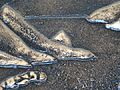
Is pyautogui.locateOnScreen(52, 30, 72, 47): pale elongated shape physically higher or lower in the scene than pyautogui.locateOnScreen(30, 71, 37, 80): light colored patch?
higher

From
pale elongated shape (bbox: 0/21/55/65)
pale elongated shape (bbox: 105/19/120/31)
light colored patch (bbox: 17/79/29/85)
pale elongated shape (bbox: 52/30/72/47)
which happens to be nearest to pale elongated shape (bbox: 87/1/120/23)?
pale elongated shape (bbox: 105/19/120/31)

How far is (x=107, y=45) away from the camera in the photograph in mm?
1833

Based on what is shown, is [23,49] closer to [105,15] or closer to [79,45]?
[79,45]

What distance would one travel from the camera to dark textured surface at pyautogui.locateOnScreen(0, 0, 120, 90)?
1.72 meters

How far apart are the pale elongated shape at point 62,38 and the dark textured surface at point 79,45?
0.02m

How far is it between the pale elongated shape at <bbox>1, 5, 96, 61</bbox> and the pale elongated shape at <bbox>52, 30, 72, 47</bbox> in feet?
0.08

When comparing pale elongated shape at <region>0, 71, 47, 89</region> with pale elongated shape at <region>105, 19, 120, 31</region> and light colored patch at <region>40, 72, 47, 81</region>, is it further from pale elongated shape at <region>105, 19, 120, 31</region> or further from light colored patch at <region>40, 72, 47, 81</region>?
pale elongated shape at <region>105, 19, 120, 31</region>

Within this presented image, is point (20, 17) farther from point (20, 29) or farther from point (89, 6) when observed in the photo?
point (89, 6)

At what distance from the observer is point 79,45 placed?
72.0 inches

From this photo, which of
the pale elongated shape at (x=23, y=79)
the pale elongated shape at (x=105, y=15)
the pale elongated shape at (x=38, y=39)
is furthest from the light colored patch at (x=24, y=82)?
the pale elongated shape at (x=105, y=15)

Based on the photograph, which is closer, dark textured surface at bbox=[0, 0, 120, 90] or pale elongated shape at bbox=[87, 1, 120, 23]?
dark textured surface at bbox=[0, 0, 120, 90]

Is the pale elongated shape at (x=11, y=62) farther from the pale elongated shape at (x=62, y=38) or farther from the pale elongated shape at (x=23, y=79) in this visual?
the pale elongated shape at (x=62, y=38)

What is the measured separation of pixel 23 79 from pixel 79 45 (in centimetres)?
32

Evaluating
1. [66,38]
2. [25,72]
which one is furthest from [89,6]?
[25,72]
